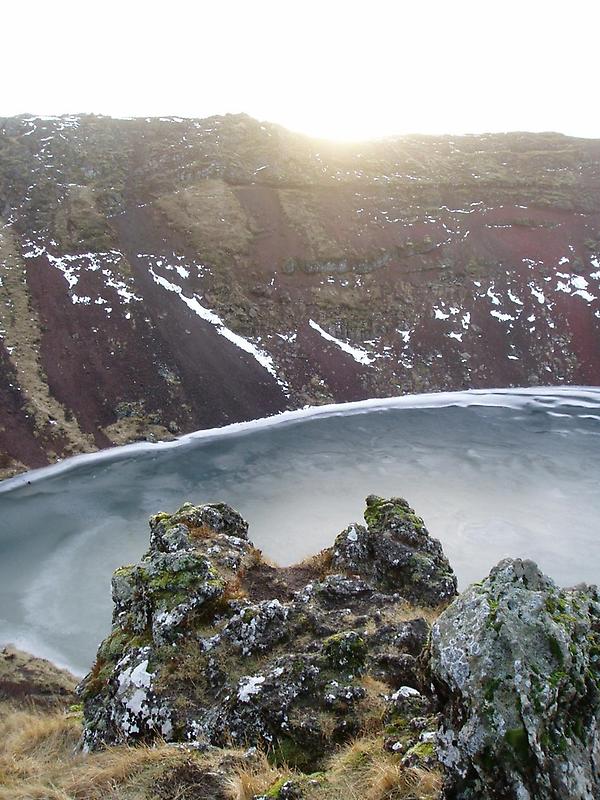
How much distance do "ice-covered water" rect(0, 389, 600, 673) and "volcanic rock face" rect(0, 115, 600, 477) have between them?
392cm

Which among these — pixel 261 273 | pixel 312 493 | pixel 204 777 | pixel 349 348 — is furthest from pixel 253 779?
pixel 261 273

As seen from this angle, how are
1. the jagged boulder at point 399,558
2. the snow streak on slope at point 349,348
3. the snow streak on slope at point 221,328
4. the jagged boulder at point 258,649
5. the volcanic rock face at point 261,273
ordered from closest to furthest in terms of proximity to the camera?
the jagged boulder at point 258,649
the jagged boulder at point 399,558
the volcanic rock face at point 261,273
the snow streak on slope at point 221,328
the snow streak on slope at point 349,348

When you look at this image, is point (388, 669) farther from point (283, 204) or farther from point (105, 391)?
point (283, 204)

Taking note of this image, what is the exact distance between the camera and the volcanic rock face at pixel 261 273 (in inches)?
1631

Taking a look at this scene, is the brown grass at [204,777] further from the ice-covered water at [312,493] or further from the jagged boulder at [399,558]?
the ice-covered water at [312,493]

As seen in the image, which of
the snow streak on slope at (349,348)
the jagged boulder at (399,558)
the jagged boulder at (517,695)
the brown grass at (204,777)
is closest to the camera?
the jagged boulder at (517,695)

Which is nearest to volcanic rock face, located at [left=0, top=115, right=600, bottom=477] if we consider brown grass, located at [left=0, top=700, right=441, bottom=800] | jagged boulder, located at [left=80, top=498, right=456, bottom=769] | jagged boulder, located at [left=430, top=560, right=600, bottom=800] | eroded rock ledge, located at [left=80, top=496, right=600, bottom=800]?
jagged boulder, located at [left=80, top=498, right=456, bottom=769]

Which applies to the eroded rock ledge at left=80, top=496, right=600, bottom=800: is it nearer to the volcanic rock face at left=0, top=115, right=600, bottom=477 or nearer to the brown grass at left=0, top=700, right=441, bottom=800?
the brown grass at left=0, top=700, right=441, bottom=800

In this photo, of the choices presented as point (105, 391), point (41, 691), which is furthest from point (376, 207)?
point (41, 691)

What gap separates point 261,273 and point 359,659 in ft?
159

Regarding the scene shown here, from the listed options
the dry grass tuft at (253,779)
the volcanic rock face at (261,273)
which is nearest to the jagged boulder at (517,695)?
the dry grass tuft at (253,779)

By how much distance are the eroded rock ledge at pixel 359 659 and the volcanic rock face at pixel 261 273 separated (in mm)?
27386

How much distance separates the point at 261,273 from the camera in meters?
53.5

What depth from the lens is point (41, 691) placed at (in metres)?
16.0
